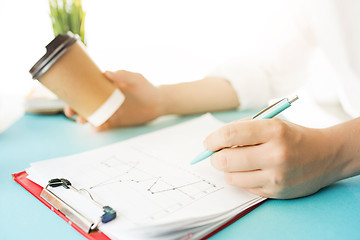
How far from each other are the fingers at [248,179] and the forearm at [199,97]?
1.16 ft

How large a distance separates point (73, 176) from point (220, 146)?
8.2 inches

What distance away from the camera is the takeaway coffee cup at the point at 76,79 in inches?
21.6

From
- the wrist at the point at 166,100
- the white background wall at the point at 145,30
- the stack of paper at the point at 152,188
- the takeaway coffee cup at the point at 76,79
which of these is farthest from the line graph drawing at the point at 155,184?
the white background wall at the point at 145,30

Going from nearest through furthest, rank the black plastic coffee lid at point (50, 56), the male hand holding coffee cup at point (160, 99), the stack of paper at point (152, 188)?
1. the stack of paper at point (152, 188)
2. the black plastic coffee lid at point (50, 56)
3. the male hand holding coffee cup at point (160, 99)

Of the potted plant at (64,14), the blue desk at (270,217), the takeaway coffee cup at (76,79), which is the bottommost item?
the blue desk at (270,217)

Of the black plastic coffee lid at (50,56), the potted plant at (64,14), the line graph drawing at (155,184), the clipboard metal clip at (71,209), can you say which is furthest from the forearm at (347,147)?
the potted plant at (64,14)

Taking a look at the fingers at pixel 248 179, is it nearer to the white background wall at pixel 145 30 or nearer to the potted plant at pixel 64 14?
the potted plant at pixel 64 14

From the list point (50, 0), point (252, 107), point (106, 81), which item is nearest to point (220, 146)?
point (106, 81)

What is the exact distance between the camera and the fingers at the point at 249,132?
16.6 inches

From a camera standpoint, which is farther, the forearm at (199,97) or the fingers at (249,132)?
the forearm at (199,97)

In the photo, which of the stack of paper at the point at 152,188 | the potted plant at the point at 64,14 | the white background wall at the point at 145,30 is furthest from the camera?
the white background wall at the point at 145,30

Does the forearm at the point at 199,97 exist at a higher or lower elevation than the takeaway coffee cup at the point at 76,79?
lower

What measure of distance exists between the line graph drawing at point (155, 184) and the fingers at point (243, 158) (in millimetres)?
35

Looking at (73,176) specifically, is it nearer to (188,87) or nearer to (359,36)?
(188,87)
